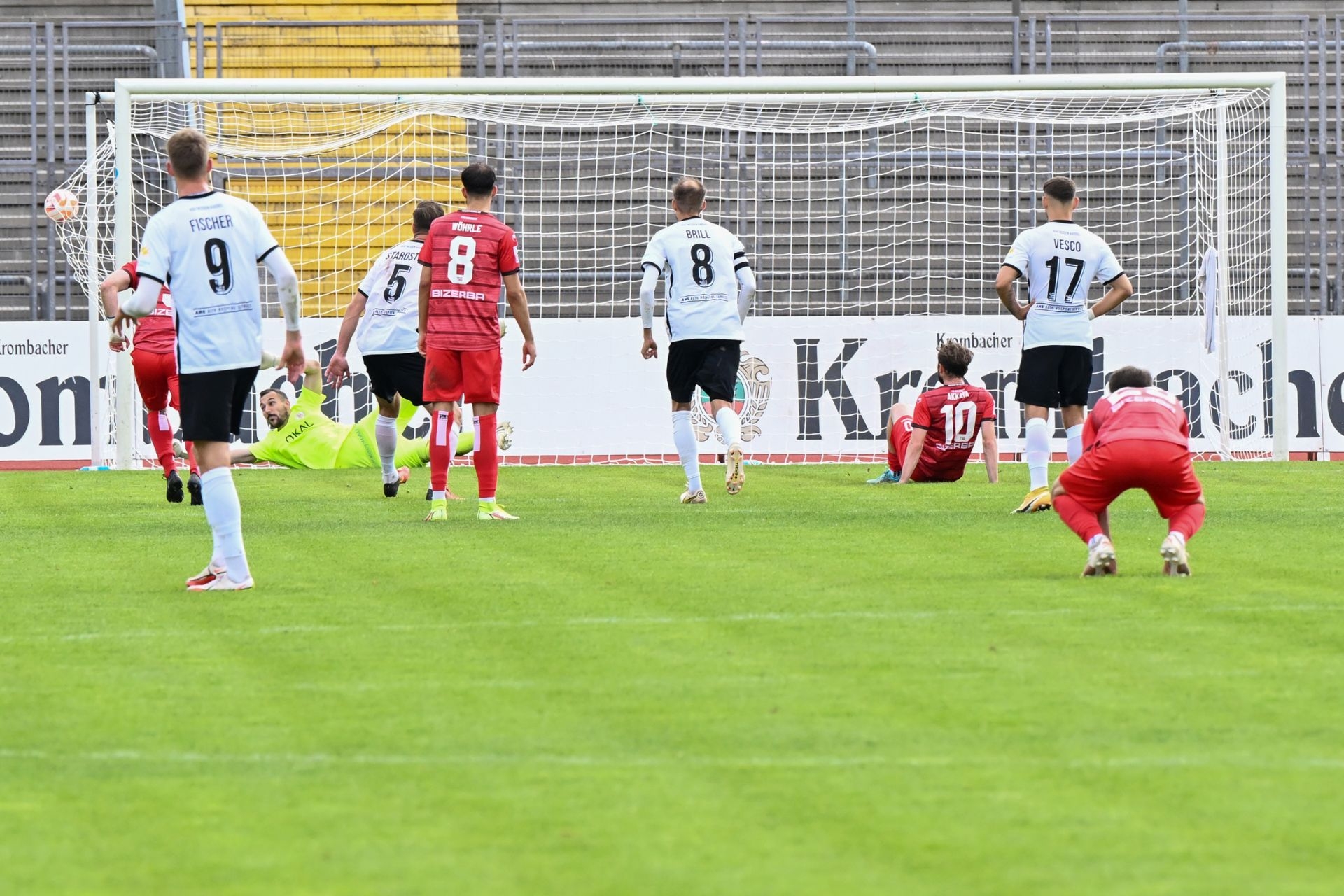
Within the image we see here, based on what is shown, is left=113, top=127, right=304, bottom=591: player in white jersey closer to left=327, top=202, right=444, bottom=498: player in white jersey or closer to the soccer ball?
left=327, top=202, right=444, bottom=498: player in white jersey

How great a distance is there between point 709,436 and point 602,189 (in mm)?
4165

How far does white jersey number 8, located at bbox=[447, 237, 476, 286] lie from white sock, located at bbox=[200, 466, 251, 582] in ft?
10.4

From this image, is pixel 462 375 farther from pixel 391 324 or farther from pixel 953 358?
pixel 953 358

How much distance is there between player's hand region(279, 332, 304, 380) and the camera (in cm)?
880

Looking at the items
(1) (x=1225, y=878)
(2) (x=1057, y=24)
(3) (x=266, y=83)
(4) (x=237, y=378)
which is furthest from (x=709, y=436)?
(1) (x=1225, y=878)

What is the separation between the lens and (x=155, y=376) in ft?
43.2

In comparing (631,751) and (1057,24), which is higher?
(1057,24)

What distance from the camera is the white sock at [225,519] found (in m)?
8.52

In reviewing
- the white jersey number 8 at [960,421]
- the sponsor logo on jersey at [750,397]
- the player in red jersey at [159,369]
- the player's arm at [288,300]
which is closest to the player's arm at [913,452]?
the white jersey number 8 at [960,421]

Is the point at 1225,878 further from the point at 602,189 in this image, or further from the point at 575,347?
the point at 602,189

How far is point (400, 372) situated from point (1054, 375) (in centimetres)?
457

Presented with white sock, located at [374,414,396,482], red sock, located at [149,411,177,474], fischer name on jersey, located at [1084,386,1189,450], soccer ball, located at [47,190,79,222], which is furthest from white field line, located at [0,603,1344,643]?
soccer ball, located at [47,190,79,222]

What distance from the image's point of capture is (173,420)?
20047 mm

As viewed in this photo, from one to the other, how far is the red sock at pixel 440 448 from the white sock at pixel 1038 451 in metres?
3.77
